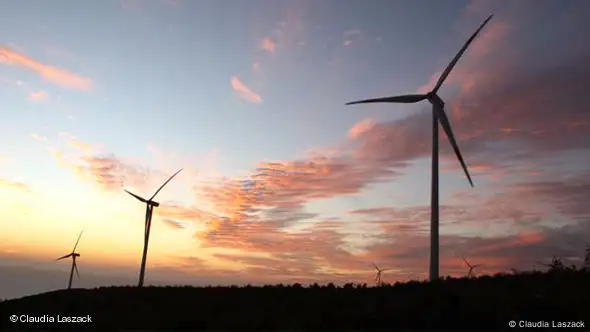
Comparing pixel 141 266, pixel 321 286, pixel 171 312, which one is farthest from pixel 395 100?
pixel 141 266

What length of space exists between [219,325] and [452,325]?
35.3 ft

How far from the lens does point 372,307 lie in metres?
22.8

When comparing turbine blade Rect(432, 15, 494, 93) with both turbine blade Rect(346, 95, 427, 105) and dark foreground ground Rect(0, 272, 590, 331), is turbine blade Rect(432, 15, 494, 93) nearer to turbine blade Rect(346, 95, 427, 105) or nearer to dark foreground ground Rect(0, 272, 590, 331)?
turbine blade Rect(346, 95, 427, 105)

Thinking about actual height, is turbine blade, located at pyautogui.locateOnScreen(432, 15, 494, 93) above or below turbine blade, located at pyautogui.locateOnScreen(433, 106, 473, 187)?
above

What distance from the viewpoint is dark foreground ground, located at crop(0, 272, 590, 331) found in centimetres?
2020

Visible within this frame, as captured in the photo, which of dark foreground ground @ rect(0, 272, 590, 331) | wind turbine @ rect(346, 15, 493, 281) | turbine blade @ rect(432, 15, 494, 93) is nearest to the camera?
dark foreground ground @ rect(0, 272, 590, 331)

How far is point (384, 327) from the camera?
19.8 m

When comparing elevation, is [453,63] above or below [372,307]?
above

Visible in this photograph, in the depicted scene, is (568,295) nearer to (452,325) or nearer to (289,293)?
(452,325)

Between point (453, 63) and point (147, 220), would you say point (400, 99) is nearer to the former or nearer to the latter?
point (453, 63)

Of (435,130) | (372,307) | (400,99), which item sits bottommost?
(372,307)

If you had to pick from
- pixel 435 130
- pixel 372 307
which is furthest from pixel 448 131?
pixel 372 307

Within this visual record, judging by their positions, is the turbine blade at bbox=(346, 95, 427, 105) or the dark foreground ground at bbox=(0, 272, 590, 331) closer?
the dark foreground ground at bbox=(0, 272, 590, 331)

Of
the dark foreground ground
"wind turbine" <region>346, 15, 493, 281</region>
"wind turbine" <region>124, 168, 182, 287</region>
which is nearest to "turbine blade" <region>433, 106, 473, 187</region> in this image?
"wind turbine" <region>346, 15, 493, 281</region>
